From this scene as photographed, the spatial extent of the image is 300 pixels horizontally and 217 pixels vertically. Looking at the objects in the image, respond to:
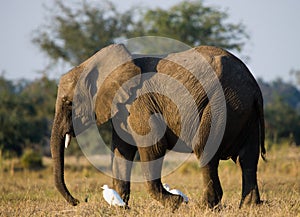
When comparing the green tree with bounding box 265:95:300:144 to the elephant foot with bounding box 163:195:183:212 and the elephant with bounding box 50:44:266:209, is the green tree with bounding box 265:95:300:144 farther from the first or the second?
the elephant foot with bounding box 163:195:183:212

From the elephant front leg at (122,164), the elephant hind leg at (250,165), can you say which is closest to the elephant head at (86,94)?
the elephant front leg at (122,164)

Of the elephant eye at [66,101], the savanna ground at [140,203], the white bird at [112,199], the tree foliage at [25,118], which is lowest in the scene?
the tree foliage at [25,118]

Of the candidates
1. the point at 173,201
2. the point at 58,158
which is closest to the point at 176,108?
the point at 173,201

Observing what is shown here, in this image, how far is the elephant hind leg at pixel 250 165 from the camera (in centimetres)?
776

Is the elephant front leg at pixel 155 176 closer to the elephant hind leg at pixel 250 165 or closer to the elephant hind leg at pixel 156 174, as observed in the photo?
the elephant hind leg at pixel 156 174

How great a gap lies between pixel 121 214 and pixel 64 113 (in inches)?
75.7

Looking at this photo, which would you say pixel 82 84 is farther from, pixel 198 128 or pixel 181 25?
pixel 181 25

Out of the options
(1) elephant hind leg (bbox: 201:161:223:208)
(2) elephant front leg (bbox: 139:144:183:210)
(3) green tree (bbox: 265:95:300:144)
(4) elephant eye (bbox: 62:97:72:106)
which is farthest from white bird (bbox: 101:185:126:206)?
(3) green tree (bbox: 265:95:300:144)

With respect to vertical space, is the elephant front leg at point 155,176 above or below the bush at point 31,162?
above

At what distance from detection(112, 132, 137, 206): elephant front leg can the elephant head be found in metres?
0.41

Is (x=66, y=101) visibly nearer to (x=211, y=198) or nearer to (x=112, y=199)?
(x=112, y=199)

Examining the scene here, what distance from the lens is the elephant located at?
750cm

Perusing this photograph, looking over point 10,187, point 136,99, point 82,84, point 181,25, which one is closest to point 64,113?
point 82,84

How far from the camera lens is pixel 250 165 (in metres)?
7.80
